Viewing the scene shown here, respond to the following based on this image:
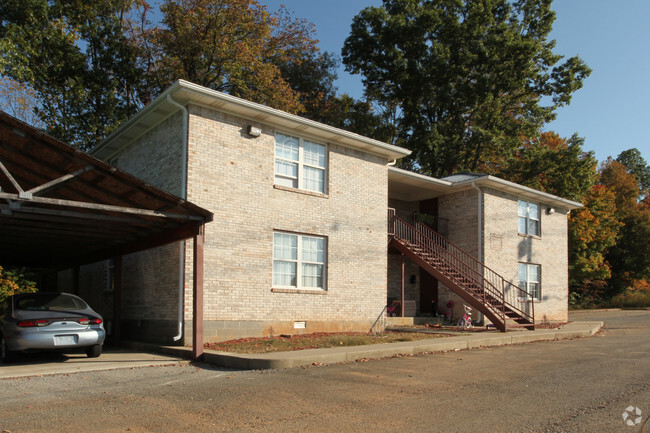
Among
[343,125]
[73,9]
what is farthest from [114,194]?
[343,125]

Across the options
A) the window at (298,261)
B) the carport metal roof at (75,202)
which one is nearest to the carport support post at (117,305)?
the carport metal roof at (75,202)

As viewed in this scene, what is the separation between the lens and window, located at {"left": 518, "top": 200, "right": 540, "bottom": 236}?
23.0m

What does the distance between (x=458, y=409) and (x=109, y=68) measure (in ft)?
82.8

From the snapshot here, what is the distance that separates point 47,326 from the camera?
1002 centimetres

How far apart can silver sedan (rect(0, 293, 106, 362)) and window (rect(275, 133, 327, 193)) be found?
604 cm

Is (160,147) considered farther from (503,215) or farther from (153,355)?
(503,215)

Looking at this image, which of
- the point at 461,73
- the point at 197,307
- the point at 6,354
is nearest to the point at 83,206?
the point at 197,307

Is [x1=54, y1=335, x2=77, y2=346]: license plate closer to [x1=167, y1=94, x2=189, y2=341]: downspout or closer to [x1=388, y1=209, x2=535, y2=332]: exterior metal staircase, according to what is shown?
[x1=167, y1=94, x2=189, y2=341]: downspout

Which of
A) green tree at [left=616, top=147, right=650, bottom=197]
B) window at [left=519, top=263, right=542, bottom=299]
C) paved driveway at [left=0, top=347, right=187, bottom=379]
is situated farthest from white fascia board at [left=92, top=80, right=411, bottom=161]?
green tree at [left=616, top=147, right=650, bottom=197]

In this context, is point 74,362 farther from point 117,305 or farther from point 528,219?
point 528,219

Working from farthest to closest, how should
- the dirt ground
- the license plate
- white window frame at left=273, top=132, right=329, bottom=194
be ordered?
white window frame at left=273, top=132, right=329, bottom=194 < the license plate < the dirt ground

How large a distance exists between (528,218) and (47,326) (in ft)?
63.1

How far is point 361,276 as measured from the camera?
16.3 metres

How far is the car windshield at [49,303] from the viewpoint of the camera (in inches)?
412
